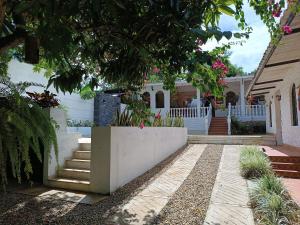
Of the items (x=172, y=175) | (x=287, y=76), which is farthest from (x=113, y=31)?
(x=287, y=76)

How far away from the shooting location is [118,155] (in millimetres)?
5586

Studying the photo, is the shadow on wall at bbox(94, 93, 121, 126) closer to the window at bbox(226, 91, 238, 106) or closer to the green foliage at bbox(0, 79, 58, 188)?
the window at bbox(226, 91, 238, 106)

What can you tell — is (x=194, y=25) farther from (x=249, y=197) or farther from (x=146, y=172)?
(x=146, y=172)

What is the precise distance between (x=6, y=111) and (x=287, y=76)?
9.32 metres

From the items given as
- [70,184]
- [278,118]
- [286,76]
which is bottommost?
[70,184]

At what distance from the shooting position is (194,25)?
232cm

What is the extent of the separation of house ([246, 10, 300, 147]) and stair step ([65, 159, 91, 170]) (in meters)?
4.67

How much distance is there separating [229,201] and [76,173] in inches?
128

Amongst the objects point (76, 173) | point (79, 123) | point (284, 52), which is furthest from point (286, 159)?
point (79, 123)

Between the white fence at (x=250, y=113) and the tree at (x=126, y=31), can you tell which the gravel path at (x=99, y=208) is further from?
the white fence at (x=250, y=113)

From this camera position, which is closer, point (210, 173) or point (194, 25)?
point (194, 25)

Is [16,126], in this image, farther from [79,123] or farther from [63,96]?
[79,123]

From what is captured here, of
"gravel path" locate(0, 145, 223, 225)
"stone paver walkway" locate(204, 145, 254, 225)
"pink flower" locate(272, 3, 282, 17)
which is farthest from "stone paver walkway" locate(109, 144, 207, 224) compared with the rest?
"pink flower" locate(272, 3, 282, 17)

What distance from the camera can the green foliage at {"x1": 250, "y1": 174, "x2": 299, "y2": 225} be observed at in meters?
3.59
